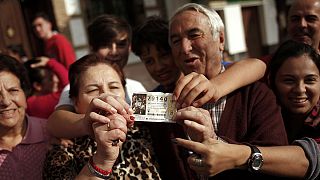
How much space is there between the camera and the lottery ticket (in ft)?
5.03

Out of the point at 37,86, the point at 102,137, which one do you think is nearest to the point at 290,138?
the point at 102,137


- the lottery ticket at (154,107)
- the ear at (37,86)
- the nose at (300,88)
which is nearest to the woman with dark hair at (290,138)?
the nose at (300,88)

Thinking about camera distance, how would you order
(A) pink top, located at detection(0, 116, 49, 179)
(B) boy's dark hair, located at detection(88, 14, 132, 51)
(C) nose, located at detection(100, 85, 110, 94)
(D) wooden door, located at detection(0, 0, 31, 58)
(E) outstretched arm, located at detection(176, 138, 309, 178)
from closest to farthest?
1. (E) outstretched arm, located at detection(176, 138, 309, 178)
2. (C) nose, located at detection(100, 85, 110, 94)
3. (A) pink top, located at detection(0, 116, 49, 179)
4. (B) boy's dark hair, located at detection(88, 14, 132, 51)
5. (D) wooden door, located at detection(0, 0, 31, 58)

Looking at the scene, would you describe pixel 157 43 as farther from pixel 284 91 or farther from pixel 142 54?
pixel 284 91

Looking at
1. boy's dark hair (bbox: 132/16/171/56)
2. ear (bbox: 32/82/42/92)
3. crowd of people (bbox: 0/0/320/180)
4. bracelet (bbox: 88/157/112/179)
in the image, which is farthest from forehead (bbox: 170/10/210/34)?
ear (bbox: 32/82/42/92)

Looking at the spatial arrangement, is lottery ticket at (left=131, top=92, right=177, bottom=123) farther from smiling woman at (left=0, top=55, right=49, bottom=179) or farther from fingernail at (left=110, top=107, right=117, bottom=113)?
smiling woman at (left=0, top=55, right=49, bottom=179)

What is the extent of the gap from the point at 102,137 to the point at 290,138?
103cm

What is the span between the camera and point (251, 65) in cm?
189

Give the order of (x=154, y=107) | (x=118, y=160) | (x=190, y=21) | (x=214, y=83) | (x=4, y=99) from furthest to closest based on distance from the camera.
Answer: (x=4, y=99)
(x=190, y=21)
(x=118, y=160)
(x=214, y=83)
(x=154, y=107)

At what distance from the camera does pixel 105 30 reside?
2861 mm

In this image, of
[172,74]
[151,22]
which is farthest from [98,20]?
[172,74]

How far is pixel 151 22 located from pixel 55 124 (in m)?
1.02

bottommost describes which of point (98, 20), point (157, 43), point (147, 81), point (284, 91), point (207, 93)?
point (147, 81)

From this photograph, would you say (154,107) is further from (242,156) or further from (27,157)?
(27,157)
